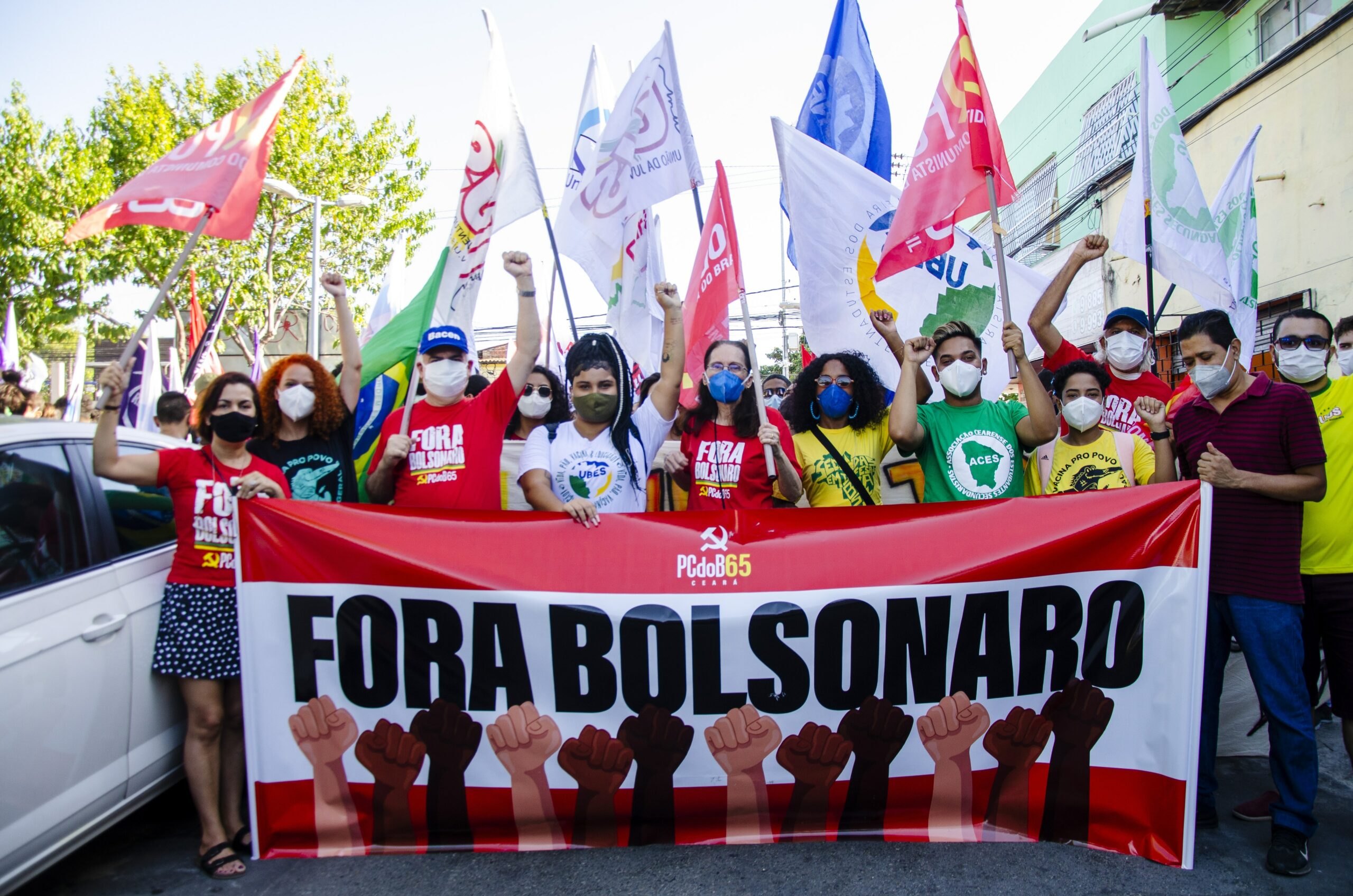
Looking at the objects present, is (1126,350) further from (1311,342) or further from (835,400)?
(835,400)

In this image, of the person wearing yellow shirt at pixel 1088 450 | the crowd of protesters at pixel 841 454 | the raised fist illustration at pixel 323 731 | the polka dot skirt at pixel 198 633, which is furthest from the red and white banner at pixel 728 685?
the person wearing yellow shirt at pixel 1088 450

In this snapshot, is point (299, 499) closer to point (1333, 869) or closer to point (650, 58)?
point (650, 58)

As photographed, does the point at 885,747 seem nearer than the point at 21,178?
Yes

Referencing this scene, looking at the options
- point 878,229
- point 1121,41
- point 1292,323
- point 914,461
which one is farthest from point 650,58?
point 1121,41

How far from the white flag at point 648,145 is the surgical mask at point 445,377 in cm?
156

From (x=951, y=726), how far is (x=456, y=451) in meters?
2.29

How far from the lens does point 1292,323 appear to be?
386 centimetres

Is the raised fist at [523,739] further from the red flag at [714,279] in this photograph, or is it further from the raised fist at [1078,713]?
the raised fist at [1078,713]

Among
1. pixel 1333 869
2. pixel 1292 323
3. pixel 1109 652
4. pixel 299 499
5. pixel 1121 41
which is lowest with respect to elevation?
pixel 1333 869

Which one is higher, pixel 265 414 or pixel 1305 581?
pixel 265 414

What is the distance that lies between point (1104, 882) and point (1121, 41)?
66.4 feet

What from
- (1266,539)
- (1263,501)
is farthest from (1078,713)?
(1263,501)

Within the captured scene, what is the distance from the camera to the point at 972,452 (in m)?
3.81

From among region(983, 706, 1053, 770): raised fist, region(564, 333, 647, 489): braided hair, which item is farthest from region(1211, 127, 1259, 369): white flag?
region(564, 333, 647, 489): braided hair
